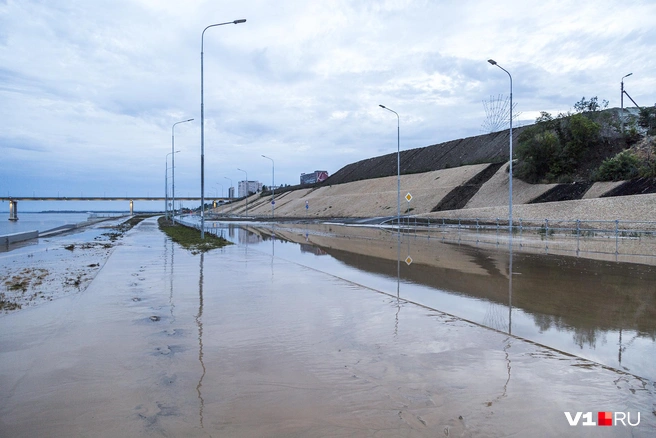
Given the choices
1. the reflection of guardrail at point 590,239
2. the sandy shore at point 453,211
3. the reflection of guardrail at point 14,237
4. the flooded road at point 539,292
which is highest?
the sandy shore at point 453,211

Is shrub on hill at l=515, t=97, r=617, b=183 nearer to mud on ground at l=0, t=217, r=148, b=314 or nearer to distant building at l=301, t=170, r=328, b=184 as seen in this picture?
mud on ground at l=0, t=217, r=148, b=314

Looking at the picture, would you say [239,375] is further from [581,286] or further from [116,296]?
[581,286]

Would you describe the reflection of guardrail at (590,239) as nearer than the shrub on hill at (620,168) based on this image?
Yes

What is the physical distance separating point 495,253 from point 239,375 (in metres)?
16.6

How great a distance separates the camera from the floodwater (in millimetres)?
4316

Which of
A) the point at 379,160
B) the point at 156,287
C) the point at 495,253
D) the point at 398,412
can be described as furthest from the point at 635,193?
the point at 379,160

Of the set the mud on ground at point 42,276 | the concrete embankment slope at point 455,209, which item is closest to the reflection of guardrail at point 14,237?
the mud on ground at point 42,276

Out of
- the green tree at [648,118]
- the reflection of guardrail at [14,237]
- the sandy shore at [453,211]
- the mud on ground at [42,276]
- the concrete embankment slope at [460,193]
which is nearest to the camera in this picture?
the mud on ground at [42,276]

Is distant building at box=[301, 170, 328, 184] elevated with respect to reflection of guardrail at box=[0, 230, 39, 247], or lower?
A: elevated

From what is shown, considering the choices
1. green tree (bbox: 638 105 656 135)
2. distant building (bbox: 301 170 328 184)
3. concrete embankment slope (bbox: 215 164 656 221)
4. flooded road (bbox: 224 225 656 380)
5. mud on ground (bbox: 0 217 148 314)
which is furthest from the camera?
distant building (bbox: 301 170 328 184)

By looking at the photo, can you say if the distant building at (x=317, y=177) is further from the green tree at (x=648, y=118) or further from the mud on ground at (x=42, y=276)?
the mud on ground at (x=42, y=276)

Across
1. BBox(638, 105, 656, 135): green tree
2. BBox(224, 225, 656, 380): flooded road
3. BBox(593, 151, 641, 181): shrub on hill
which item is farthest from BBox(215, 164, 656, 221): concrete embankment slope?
BBox(224, 225, 656, 380): flooded road

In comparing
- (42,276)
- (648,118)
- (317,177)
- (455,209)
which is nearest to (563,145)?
(648,118)

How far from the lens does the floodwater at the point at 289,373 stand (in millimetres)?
4316
